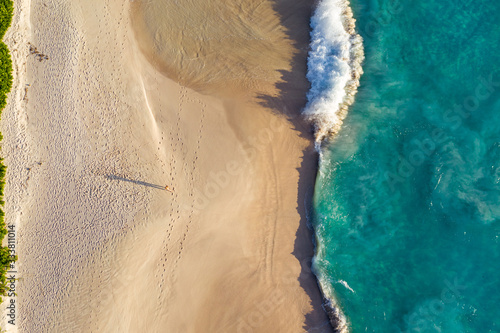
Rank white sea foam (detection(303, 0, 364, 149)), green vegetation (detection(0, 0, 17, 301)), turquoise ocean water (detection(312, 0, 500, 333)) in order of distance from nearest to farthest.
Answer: turquoise ocean water (detection(312, 0, 500, 333)) < white sea foam (detection(303, 0, 364, 149)) < green vegetation (detection(0, 0, 17, 301))

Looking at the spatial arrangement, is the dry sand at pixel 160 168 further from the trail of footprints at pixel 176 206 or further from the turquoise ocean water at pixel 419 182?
the turquoise ocean water at pixel 419 182

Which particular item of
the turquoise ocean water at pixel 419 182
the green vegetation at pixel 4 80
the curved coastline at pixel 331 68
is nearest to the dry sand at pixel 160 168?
the green vegetation at pixel 4 80

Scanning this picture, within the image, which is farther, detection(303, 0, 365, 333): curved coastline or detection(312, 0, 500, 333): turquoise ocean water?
detection(303, 0, 365, 333): curved coastline

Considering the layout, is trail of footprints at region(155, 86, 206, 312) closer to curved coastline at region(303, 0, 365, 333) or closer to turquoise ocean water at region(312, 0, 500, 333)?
curved coastline at region(303, 0, 365, 333)

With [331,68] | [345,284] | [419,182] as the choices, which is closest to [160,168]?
[331,68]

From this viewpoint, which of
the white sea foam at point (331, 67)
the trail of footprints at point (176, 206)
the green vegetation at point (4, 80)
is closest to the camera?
the trail of footprints at point (176, 206)

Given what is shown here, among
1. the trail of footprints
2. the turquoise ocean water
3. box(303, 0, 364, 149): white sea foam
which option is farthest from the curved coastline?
the trail of footprints

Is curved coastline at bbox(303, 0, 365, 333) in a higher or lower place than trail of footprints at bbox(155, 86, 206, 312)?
higher

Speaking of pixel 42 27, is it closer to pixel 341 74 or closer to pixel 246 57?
pixel 246 57

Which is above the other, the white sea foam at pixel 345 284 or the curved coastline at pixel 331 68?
the curved coastline at pixel 331 68

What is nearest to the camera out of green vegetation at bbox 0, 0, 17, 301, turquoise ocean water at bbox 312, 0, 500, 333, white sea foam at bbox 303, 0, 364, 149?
turquoise ocean water at bbox 312, 0, 500, 333
